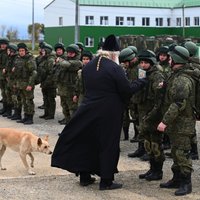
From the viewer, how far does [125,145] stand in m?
10.0

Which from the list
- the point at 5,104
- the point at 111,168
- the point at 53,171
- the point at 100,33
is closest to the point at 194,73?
the point at 111,168

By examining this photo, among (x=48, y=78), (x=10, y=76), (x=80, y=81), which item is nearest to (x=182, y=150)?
(x=80, y=81)

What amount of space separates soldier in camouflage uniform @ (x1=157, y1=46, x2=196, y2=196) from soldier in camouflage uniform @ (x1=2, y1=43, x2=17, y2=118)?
23.4ft

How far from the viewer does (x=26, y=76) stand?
12.4 metres

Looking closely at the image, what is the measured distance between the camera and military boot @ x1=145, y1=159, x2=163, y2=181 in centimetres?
725

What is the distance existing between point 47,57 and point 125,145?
13.6ft

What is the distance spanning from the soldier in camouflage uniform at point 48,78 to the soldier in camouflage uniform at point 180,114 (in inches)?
266

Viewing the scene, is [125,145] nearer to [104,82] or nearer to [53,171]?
[53,171]

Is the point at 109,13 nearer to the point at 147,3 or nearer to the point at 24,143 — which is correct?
the point at 147,3

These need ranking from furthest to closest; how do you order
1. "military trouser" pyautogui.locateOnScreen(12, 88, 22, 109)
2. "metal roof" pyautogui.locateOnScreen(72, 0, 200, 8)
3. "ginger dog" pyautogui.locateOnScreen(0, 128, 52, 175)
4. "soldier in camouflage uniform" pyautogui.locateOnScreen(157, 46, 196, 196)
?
1. "metal roof" pyautogui.locateOnScreen(72, 0, 200, 8)
2. "military trouser" pyautogui.locateOnScreen(12, 88, 22, 109)
3. "ginger dog" pyautogui.locateOnScreen(0, 128, 52, 175)
4. "soldier in camouflage uniform" pyautogui.locateOnScreen(157, 46, 196, 196)

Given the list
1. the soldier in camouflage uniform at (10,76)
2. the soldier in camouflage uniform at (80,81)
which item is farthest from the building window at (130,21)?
the soldier in camouflage uniform at (80,81)

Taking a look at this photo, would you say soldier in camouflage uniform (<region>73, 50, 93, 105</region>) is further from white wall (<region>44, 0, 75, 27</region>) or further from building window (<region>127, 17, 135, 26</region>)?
building window (<region>127, 17, 135, 26</region>)

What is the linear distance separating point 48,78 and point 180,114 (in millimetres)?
7138

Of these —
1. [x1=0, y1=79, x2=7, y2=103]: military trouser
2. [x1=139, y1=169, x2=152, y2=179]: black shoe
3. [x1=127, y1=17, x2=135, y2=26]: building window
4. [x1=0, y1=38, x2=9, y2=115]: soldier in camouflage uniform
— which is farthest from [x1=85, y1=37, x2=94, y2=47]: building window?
[x1=139, y1=169, x2=152, y2=179]: black shoe
